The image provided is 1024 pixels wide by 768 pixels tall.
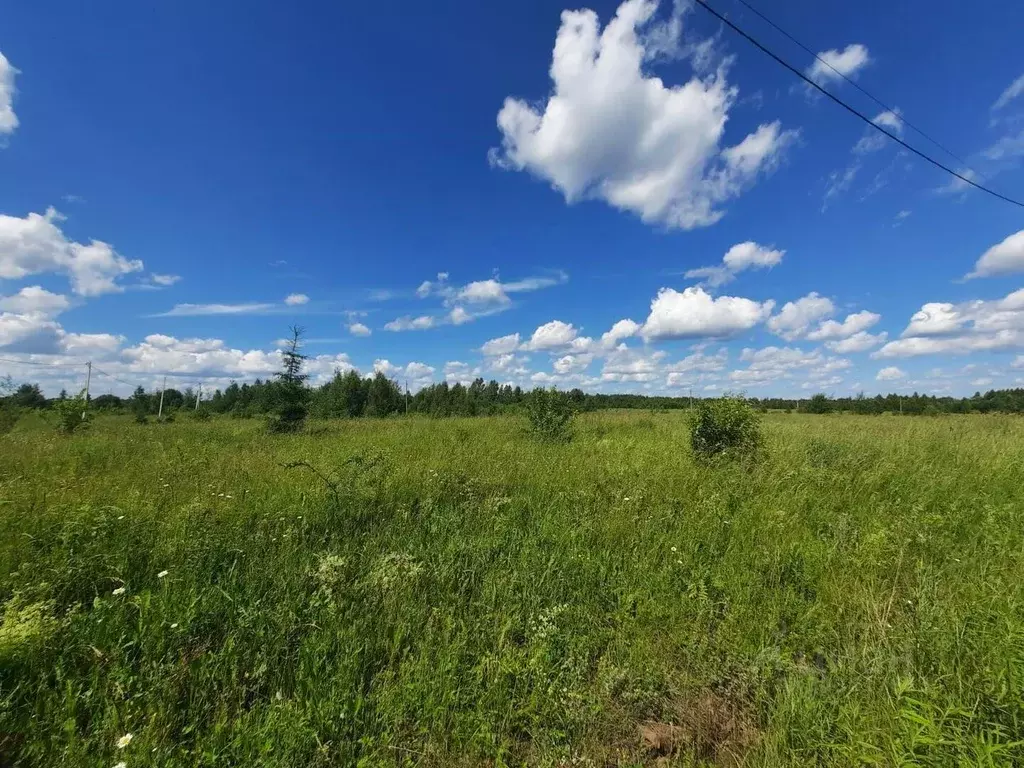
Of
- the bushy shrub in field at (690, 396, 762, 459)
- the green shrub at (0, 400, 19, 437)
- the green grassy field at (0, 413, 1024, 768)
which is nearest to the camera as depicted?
the green grassy field at (0, 413, 1024, 768)

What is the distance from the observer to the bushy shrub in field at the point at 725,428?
8.49 metres

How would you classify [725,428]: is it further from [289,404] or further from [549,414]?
[289,404]

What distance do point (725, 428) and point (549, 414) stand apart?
579 cm

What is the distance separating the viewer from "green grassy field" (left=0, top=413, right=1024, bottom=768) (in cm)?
205

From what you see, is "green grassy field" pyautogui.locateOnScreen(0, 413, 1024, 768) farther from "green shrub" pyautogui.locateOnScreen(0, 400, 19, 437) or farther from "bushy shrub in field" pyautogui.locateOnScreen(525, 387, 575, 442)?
"green shrub" pyautogui.locateOnScreen(0, 400, 19, 437)

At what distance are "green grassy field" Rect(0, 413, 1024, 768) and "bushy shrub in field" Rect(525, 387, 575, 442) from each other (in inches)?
295

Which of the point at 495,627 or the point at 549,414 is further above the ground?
the point at 549,414

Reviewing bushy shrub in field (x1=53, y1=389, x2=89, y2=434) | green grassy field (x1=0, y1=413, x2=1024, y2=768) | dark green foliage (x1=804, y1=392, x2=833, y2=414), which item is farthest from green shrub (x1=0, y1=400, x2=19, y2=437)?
dark green foliage (x1=804, y1=392, x2=833, y2=414)

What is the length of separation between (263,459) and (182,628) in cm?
552

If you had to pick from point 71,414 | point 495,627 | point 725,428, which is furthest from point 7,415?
point 725,428

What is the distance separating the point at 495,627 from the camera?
9.61 feet

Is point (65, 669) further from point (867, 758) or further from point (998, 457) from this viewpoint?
point (998, 457)

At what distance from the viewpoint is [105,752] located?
1.89 metres

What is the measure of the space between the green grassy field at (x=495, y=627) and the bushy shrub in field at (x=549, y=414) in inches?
295
